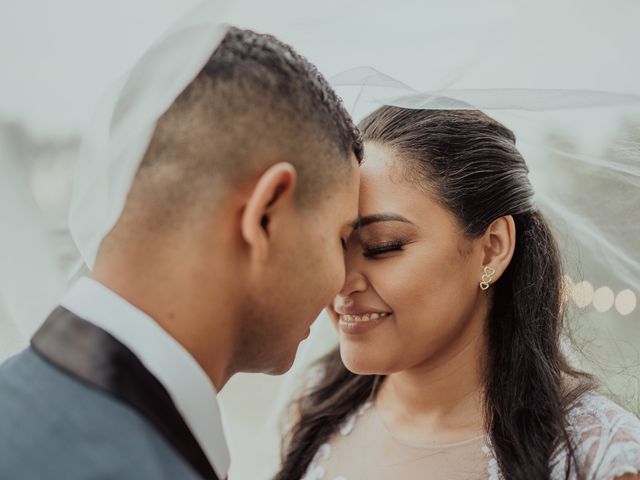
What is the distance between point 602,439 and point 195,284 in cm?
139

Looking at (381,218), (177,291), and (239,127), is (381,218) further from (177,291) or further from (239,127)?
(177,291)

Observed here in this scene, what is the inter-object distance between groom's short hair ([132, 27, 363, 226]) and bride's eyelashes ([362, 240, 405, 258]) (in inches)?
28.9

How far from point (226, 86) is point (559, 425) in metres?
1.49

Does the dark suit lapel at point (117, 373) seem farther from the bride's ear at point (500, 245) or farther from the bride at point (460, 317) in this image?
the bride's ear at point (500, 245)

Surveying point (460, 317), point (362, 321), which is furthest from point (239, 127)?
point (460, 317)

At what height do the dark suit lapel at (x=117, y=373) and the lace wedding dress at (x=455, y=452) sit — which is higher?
the dark suit lapel at (x=117, y=373)

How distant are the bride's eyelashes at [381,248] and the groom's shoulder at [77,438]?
1.23 metres

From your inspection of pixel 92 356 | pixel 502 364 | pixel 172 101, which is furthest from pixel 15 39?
pixel 502 364

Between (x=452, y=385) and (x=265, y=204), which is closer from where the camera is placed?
(x=265, y=204)

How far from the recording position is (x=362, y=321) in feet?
8.44

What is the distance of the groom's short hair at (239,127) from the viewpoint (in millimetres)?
1604

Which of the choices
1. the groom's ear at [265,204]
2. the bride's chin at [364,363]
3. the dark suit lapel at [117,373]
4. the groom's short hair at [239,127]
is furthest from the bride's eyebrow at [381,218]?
the dark suit lapel at [117,373]

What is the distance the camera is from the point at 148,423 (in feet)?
4.50

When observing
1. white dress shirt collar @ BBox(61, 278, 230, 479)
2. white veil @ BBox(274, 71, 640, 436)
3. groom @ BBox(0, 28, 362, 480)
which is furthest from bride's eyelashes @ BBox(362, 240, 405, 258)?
white dress shirt collar @ BBox(61, 278, 230, 479)
